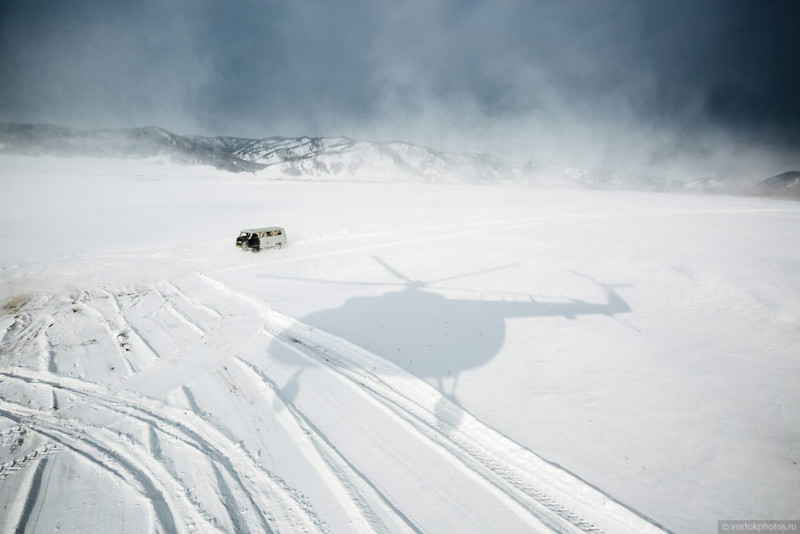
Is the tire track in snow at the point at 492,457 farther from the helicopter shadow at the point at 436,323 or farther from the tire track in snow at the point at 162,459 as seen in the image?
the tire track in snow at the point at 162,459

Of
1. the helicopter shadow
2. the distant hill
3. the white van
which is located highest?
the distant hill

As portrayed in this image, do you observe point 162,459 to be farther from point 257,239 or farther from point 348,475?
point 257,239

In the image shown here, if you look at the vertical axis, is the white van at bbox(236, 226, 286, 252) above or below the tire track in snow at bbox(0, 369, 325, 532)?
above

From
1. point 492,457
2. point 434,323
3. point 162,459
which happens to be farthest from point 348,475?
point 434,323

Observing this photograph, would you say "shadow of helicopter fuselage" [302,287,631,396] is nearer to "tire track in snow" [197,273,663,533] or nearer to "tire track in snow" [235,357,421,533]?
"tire track in snow" [197,273,663,533]

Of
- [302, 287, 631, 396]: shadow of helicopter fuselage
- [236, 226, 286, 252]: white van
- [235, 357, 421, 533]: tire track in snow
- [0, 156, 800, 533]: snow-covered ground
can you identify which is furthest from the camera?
[236, 226, 286, 252]: white van

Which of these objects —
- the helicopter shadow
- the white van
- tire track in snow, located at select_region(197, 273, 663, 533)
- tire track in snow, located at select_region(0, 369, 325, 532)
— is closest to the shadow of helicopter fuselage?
the helicopter shadow

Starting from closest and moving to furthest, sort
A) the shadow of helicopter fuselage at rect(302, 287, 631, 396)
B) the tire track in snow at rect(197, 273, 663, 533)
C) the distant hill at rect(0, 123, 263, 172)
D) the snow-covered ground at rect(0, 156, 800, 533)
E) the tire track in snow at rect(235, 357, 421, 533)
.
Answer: the tire track in snow at rect(235, 357, 421, 533) → the tire track in snow at rect(197, 273, 663, 533) → the snow-covered ground at rect(0, 156, 800, 533) → the shadow of helicopter fuselage at rect(302, 287, 631, 396) → the distant hill at rect(0, 123, 263, 172)
